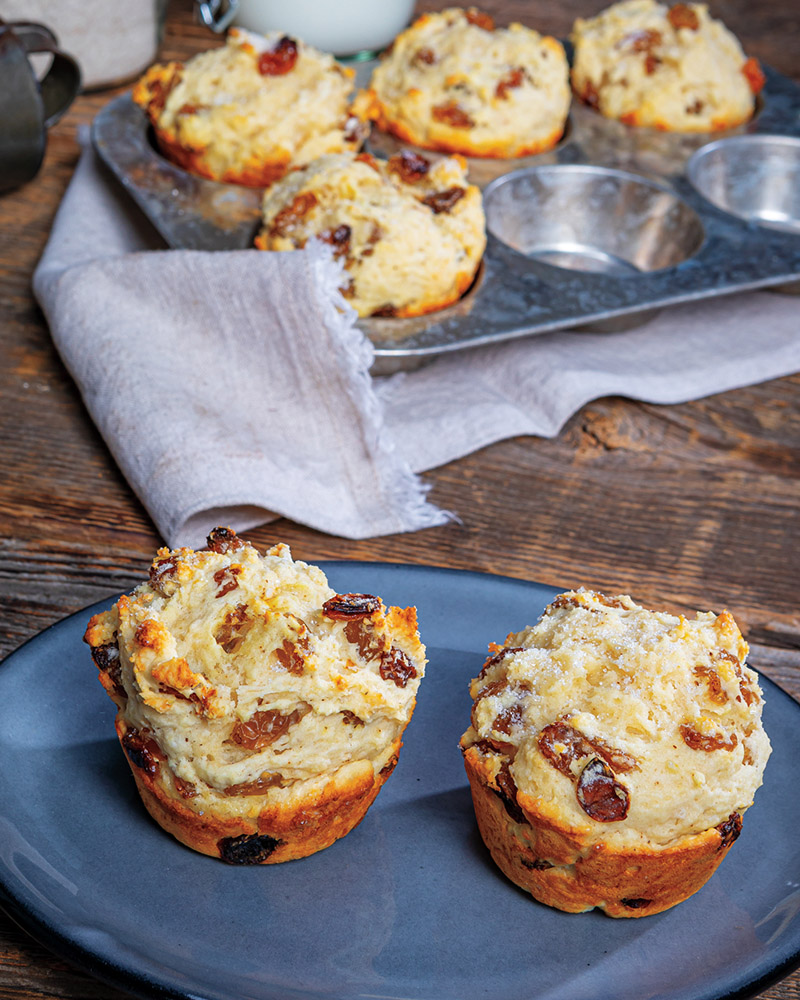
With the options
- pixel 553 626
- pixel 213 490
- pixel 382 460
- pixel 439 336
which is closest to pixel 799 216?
pixel 439 336

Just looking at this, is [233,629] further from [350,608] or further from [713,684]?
[713,684]

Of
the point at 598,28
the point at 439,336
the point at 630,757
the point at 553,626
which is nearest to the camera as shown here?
the point at 630,757

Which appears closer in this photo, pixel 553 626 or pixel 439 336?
pixel 553 626

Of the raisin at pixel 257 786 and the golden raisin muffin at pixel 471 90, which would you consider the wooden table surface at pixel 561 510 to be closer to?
the raisin at pixel 257 786

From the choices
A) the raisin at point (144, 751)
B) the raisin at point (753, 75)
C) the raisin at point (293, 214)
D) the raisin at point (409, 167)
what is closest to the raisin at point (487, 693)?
the raisin at point (144, 751)

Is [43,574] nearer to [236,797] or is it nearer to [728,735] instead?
[236,797]

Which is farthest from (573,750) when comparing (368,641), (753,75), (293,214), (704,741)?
(753,75)

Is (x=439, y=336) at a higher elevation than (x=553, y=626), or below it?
below
